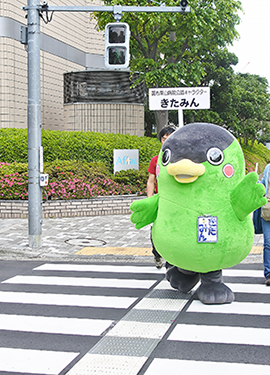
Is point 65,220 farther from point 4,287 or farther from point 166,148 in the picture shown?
point 166,148

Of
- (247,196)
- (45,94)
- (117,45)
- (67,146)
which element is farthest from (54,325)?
(45,94)

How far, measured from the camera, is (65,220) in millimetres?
12492

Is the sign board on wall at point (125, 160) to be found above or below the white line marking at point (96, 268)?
above

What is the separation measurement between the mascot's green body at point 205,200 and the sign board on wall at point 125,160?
9.84 meters

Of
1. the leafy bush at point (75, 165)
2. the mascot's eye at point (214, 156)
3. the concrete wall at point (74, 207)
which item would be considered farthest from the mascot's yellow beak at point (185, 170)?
the leafy bush at point (75, 165)

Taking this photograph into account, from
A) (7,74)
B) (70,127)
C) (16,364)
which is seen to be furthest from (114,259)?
(7,74)

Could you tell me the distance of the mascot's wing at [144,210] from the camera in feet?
19.0

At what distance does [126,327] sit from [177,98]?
4861 millimetres

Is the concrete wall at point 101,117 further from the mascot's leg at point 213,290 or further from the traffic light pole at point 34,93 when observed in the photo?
the mascot's leg at point 213,290

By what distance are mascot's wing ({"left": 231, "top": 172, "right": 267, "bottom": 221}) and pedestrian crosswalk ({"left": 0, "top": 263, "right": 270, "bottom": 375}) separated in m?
1.27

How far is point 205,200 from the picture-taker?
5.37m

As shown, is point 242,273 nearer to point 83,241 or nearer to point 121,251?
point 121,251

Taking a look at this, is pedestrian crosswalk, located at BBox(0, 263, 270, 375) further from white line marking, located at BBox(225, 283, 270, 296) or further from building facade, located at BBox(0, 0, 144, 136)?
building facade, located at BBox(0, 0, 144, 136)

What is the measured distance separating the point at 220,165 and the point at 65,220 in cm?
772
